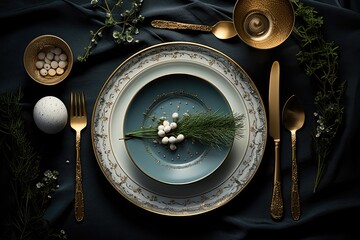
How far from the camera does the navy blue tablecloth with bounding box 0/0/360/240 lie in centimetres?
142

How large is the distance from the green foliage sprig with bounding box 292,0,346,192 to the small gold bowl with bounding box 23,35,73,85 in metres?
0.51

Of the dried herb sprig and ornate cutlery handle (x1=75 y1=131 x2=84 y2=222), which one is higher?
the dried herb sprig

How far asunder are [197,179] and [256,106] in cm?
20

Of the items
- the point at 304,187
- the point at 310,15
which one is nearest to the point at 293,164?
the point at 304,187

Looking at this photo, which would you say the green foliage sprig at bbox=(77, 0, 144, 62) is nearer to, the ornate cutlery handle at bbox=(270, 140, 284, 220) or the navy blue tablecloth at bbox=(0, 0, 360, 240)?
the navy blue tablecloth at bbox=(0, 0, 360, 240)

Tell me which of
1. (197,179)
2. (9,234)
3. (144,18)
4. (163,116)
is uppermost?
(144,18)

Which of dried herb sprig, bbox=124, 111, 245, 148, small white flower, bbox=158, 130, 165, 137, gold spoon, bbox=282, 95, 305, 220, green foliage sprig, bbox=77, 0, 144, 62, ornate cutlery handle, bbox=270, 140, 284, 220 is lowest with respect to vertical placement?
ornate cutlery handle, bbox=270, 140, 284, 220

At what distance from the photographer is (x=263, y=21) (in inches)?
58.4

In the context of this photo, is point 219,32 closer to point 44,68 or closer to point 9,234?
point 44,68

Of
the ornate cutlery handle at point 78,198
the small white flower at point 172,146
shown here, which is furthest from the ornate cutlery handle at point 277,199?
the ornate cutlery handle at point 78,198

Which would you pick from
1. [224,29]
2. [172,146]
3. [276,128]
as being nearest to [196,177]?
[172,146]

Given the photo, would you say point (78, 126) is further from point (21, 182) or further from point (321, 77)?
point (321, 77)

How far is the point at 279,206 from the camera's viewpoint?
142cm

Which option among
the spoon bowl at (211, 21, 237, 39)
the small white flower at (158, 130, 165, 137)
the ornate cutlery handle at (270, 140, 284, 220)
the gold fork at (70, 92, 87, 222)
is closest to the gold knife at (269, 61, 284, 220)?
the ornate cutlery handle at (270, 140, 284, 220)
